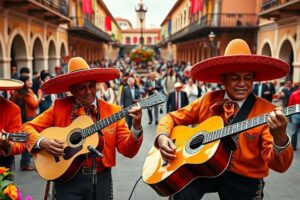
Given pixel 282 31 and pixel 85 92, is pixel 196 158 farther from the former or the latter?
pixel 282 31

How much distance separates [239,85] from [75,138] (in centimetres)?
140

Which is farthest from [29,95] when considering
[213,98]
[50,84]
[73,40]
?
[73,40]

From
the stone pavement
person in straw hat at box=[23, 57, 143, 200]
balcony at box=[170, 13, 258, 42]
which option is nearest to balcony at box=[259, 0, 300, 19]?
balcony at box=[170, 13, 258, 42]

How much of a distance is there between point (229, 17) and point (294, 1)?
11.7m


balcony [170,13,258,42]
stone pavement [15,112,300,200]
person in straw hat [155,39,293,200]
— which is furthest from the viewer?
balcony [170,13,258,42]

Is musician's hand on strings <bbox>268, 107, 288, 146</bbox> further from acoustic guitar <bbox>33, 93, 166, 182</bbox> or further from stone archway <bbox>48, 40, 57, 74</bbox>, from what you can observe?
stone archway <bbox>48, 40, 57, 74</bbox>

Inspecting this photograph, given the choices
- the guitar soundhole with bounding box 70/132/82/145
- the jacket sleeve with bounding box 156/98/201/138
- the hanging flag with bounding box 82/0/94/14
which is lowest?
the guitar soundhole with bounding box 70/132/82/145

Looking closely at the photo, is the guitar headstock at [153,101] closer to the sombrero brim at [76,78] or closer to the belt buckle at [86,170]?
the sombrero brim at [76,78]

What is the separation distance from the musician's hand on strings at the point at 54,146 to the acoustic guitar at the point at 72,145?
5 cm

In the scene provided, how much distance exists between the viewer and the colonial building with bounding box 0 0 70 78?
1295cm

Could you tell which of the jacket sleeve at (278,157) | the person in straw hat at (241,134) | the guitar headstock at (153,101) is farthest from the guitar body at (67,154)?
the jacket sleeve at (278,157)

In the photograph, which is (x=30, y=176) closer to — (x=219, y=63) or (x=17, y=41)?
(x=219, y=63)

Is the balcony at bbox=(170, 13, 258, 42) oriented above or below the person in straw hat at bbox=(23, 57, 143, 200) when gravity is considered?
above

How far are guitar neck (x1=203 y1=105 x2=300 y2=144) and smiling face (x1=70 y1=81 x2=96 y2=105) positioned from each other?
1088mm
